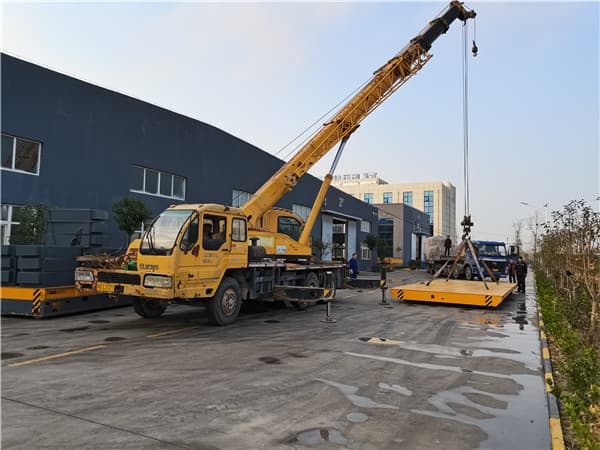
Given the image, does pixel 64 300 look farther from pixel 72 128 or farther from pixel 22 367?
pixel 72 128

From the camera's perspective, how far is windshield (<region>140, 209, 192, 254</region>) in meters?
9.20

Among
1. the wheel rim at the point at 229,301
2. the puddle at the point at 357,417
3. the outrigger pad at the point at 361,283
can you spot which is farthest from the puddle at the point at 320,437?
the outrigger pad at the point at 361,283

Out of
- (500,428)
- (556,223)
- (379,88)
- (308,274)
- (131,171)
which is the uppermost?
(379,88)

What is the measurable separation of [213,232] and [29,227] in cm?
589

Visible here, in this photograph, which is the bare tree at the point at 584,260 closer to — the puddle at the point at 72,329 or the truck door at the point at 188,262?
the truck door at the point at 188,262

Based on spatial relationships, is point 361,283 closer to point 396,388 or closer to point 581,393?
point 396,388

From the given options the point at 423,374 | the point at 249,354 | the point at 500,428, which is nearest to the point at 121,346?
the point at 249,354

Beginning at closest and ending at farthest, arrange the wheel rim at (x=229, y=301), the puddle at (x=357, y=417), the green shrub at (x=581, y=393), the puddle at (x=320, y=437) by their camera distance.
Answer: the green shrub at (x=581, y=393) < the puddle at (x=320, y=437) < the puddle at (x=357, y=417) < the wheel rim at (x=229, y=301)

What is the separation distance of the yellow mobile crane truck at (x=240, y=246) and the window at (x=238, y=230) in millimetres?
25

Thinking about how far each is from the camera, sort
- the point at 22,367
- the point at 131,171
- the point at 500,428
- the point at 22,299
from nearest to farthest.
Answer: the point at 500,428, the point at 22,367, the point at 22,299, the point at 131,171

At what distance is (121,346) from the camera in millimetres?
7883

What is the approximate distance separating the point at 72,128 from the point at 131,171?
3021mm

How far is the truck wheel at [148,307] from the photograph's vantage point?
10.9 m

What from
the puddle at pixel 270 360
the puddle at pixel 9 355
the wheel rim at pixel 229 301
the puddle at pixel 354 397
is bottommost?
the puddle at pixel 354 397
